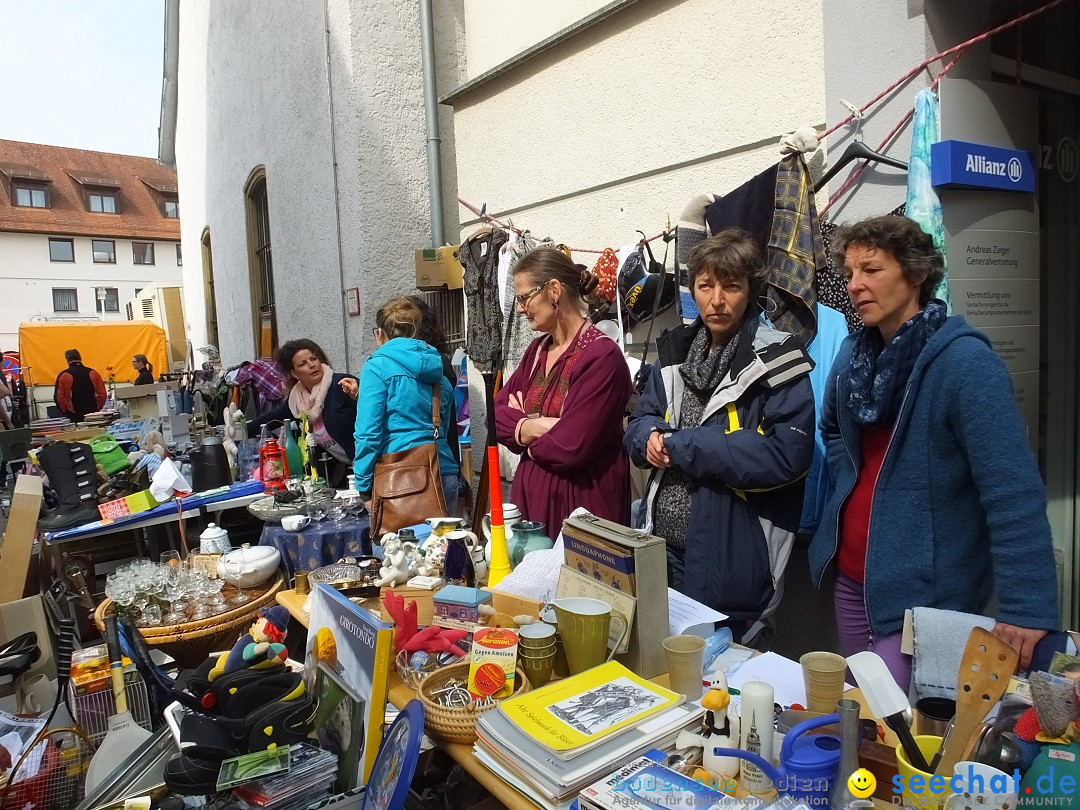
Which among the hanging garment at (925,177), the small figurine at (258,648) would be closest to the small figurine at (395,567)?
the small figurine at (258,648)

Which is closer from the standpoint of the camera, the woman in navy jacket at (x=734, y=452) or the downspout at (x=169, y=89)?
the woman in navy jacket at (x=734, y=452)

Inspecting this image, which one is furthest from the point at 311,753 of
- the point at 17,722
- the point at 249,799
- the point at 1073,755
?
the point at 1073,755

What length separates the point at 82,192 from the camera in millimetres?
34281

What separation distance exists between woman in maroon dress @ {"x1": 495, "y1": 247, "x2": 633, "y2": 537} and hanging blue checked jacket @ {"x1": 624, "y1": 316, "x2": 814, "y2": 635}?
51 cm

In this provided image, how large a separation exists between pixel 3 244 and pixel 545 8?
35.7m

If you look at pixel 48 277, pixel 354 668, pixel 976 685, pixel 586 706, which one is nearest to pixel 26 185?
pixel 48 277

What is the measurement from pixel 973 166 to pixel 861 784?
2.14 m

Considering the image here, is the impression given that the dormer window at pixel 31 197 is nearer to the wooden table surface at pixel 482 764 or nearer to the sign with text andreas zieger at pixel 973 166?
the wooden table surface at pixel 482 764

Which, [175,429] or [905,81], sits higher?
[905,81]

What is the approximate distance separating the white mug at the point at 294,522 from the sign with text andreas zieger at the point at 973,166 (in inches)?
114

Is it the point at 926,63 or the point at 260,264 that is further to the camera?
the point at 260,264

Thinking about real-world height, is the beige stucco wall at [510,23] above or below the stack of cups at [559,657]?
above

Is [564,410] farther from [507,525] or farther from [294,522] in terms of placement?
[294,522]

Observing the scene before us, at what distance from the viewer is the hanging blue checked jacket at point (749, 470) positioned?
2.13m
